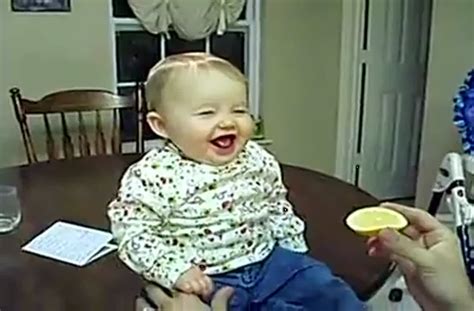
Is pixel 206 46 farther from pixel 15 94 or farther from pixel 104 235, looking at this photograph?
pixel 104 235

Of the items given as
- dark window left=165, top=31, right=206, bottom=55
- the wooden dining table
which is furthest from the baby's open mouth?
dark window left=165, top=31, right=206, bottom=55

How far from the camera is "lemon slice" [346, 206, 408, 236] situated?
1.06m

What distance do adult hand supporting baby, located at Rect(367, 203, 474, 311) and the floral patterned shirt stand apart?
26 cm

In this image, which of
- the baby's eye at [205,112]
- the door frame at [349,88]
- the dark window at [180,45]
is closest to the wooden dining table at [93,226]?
the baby's eye at [205,112]

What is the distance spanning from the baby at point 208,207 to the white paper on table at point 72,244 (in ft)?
1.12

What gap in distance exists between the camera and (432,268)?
96cm

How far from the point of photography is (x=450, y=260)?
0.97 m

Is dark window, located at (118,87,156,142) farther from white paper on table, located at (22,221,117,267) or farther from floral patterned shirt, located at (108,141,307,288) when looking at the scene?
floral patterned shirt, located at (108,141,307,288)

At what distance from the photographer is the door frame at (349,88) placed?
4238 mm

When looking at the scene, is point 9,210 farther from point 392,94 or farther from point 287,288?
point 392,94

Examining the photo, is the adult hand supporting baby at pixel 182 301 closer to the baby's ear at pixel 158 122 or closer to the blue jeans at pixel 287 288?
the blue jeans at pixel 287 288

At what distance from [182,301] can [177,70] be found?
0.42 meters

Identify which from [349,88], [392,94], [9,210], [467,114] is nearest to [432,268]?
[9,210]

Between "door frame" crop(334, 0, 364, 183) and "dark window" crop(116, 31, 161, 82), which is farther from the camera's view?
"door frame" crop(334, 0, 364, 183)
